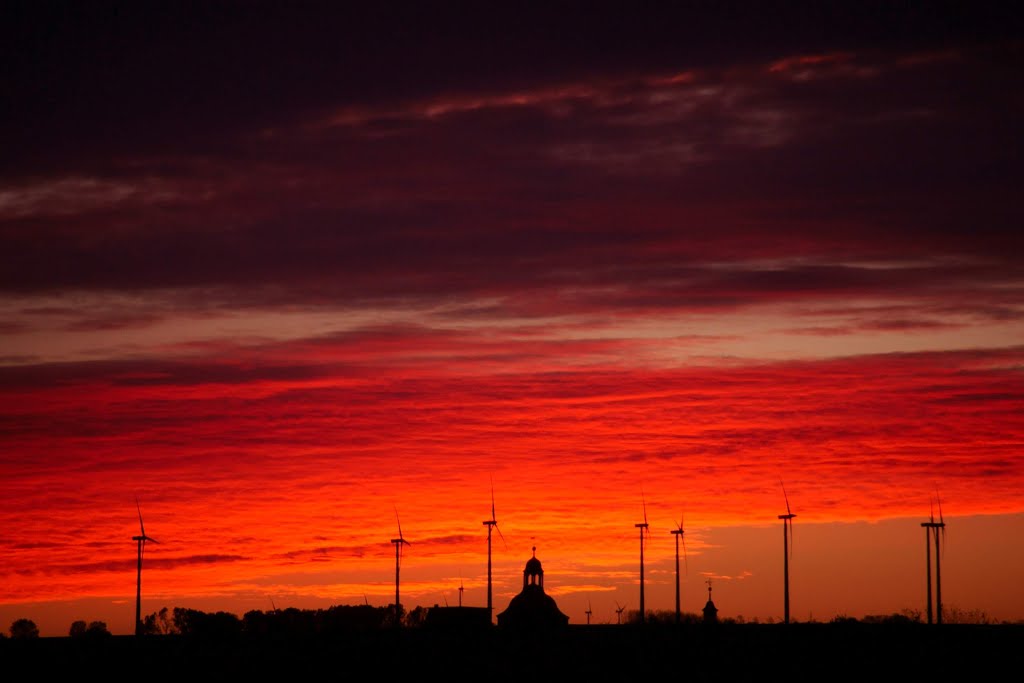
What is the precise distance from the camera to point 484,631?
196875 millimetres

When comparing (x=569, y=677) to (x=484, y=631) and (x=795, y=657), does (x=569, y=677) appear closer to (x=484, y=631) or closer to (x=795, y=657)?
(x=795, y=657)

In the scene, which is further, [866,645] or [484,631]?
[484,631]

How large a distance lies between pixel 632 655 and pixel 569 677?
13450mm

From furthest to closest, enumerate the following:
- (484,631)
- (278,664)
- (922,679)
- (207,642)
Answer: (484,631), (207,642), (278,664), (922,679)

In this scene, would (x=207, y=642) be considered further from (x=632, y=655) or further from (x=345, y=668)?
(x=632, y=655)

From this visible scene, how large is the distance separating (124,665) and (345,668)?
1987 cm

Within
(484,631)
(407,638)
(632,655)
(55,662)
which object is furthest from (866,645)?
(55,662)

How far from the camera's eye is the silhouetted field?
14050 centimetres

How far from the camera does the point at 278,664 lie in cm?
14575

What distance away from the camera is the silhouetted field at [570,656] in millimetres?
140500

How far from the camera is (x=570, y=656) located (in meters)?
149

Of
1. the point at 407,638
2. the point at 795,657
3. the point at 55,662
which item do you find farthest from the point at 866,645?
the point at 55,662

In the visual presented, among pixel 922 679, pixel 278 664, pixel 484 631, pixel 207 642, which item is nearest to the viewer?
pixel 922 679

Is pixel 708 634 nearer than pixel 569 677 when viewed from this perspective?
No
